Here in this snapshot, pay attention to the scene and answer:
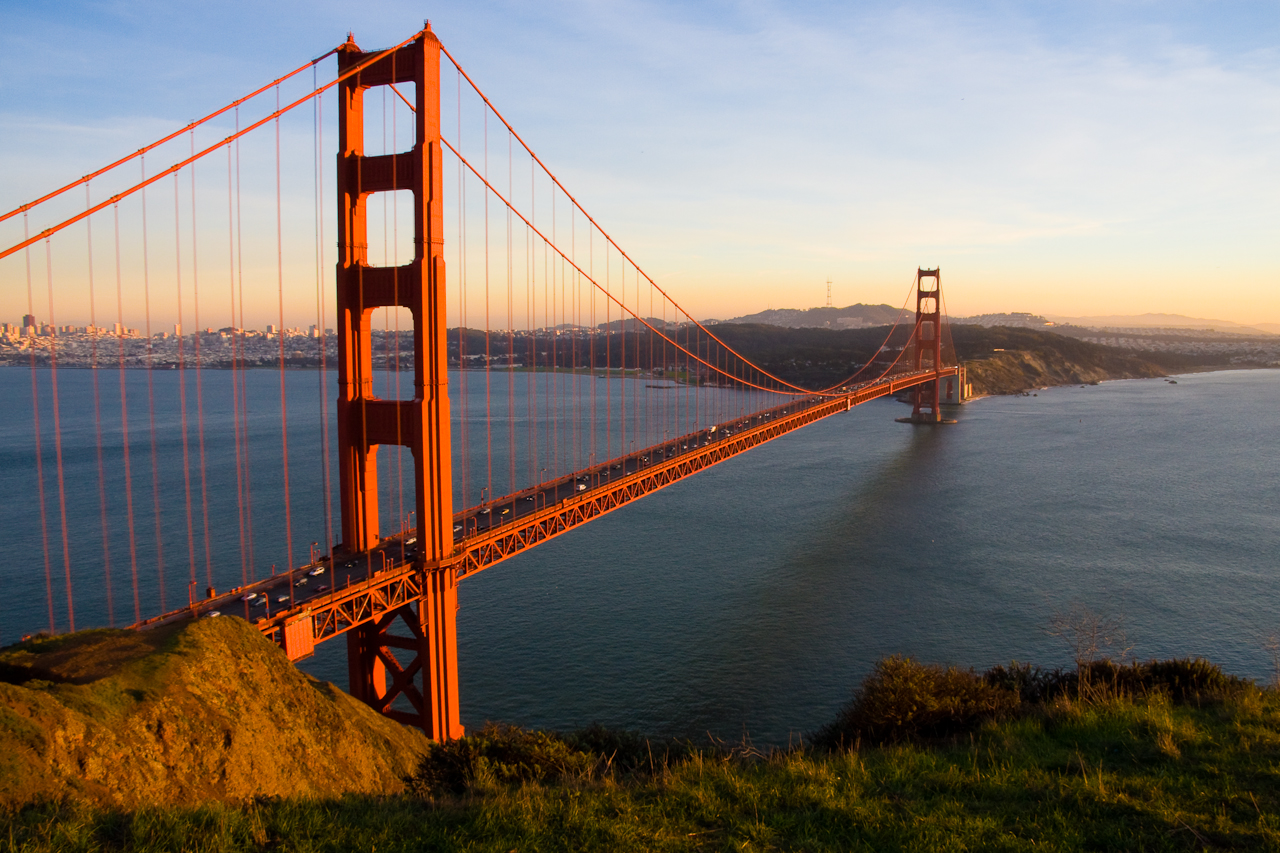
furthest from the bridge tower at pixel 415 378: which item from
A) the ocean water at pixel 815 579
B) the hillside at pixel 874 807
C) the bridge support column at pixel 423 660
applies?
the hillside at pixel 874 807

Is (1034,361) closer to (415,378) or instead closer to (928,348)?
(928,348)

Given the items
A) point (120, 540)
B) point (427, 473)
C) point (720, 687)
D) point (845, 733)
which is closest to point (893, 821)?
point (845, 733)

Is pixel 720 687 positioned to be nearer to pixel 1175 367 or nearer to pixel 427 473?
pixel 427 473

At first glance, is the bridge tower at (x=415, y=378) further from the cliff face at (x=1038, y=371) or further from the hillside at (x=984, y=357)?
the cliff face at (x=1038, y=371)

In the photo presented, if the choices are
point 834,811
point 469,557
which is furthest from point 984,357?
point 834,811

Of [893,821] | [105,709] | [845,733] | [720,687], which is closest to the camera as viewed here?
[893,821]

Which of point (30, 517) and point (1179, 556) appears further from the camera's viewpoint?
point (30, 517)

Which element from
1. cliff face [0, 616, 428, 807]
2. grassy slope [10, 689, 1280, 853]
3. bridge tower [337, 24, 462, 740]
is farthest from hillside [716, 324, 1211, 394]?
grassy slope [10, 689, 1280, 853]

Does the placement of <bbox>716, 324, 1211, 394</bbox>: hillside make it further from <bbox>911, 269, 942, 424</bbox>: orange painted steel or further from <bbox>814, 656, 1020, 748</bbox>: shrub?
<bbox>814, 656, 1020, 748</bbox>: shrub
